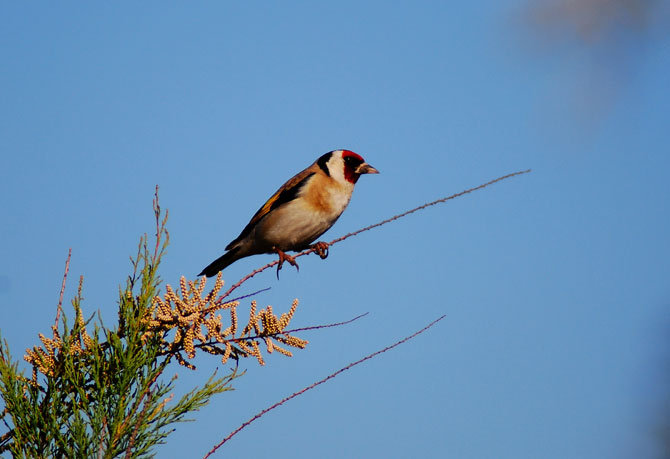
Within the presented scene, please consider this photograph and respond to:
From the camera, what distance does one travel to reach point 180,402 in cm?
290

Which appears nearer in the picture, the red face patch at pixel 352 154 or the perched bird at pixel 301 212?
the perched bird at pixel 301 212

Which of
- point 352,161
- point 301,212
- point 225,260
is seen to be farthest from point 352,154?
point 225,260

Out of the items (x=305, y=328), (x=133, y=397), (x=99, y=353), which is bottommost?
(x=305, y=328)

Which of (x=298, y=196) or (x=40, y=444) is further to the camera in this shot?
(x=298, y=196)

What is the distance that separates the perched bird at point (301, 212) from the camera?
6.48 meters

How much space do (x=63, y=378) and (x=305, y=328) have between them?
0.98 metres

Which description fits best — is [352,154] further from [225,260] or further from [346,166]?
[225,260]

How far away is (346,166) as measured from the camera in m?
7.11

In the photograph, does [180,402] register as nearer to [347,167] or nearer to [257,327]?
[257,327]

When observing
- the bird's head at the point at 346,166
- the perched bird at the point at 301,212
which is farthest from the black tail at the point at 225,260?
the bird's head at the point at 346,166

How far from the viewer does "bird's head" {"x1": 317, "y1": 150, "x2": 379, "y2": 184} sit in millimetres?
6988

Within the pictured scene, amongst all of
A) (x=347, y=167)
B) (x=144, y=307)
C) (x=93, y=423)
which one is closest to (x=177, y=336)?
(x=144, y=307)

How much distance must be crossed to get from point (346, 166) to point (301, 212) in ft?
2.91

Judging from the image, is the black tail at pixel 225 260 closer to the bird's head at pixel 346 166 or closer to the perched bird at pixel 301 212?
the perched bird at pixel 301 212
